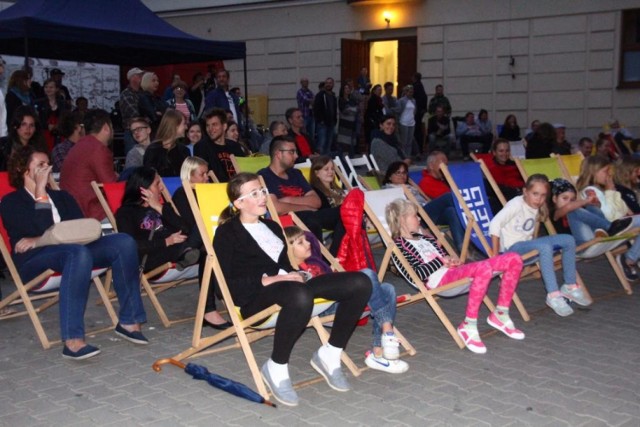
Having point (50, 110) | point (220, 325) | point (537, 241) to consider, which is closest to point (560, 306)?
point (537, 241)

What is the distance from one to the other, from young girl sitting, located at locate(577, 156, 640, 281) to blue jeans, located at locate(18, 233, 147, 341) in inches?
148

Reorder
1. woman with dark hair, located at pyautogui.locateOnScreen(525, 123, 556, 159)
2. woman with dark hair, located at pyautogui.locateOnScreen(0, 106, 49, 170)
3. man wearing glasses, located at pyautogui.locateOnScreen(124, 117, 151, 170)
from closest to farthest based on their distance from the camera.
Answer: woman with dark hair, located at pyautogui.locateOnScreen(0, 106, 49, 170)
man wearing glasses, located at pyautogui.locateOnScreen(124, 117, 151, 170)
woman with dark hair, located at pyautogui.locateOnScreen(525, 123, 556, 159)

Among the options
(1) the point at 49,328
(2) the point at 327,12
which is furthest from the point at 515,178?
(2) the point at 327,12

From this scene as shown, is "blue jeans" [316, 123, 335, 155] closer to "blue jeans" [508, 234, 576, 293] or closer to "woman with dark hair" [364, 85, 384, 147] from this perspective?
"woman with dark hair" [364, 85, 384, 147]

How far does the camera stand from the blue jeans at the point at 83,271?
15.9ft

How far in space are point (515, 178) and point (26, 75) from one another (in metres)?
5.44

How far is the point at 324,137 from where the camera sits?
55.8 feet

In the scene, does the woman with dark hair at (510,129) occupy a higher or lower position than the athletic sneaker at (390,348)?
higher

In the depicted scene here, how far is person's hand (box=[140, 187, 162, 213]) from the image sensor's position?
18.8ft

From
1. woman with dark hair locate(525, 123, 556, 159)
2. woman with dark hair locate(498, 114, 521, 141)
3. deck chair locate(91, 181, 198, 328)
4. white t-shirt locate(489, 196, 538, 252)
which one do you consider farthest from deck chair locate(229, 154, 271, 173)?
woman with dark hair locate(498, 114, 521, 141)

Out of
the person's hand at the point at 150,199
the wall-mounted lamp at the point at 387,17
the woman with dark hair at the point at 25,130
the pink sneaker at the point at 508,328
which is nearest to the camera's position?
the pink sneaker at the point at 508,328

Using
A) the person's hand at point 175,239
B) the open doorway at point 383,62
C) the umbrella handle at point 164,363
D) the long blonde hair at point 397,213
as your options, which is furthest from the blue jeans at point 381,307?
the open doorway at point 383,62

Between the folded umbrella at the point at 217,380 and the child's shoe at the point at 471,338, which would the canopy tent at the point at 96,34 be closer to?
the folded umbrella at the point at 217,380

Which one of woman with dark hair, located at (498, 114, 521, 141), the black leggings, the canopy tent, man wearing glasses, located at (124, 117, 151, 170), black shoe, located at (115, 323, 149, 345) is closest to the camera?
the black leggings
